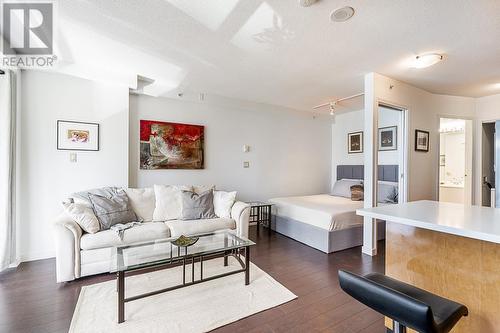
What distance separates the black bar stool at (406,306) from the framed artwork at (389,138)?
161 inches

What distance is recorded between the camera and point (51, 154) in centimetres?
307

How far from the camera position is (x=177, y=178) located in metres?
4.07

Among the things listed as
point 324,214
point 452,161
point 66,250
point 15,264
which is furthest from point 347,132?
point 15,264

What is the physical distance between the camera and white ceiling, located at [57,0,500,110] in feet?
6.23

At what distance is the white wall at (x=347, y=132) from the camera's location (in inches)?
187

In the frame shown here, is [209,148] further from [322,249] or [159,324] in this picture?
[159,324]

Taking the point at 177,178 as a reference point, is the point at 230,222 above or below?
below

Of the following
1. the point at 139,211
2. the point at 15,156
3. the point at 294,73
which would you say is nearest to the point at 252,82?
the point at 294,73

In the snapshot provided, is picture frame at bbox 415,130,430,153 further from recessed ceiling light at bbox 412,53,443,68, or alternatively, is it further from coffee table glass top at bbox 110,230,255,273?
coffee table glass top at bbox 110,230,255,273

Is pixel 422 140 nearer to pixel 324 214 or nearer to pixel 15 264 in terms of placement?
pixel 324 214

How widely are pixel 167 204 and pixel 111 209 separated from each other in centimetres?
73

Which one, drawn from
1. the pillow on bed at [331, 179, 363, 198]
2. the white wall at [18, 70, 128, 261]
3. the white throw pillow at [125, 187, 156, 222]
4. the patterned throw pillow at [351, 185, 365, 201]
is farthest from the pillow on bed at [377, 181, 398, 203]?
the white wall at [18, 70, 128, 261]

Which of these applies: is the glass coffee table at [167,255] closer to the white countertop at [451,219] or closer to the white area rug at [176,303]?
the white area rug at [176,303]

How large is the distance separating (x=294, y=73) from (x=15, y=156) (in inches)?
142
